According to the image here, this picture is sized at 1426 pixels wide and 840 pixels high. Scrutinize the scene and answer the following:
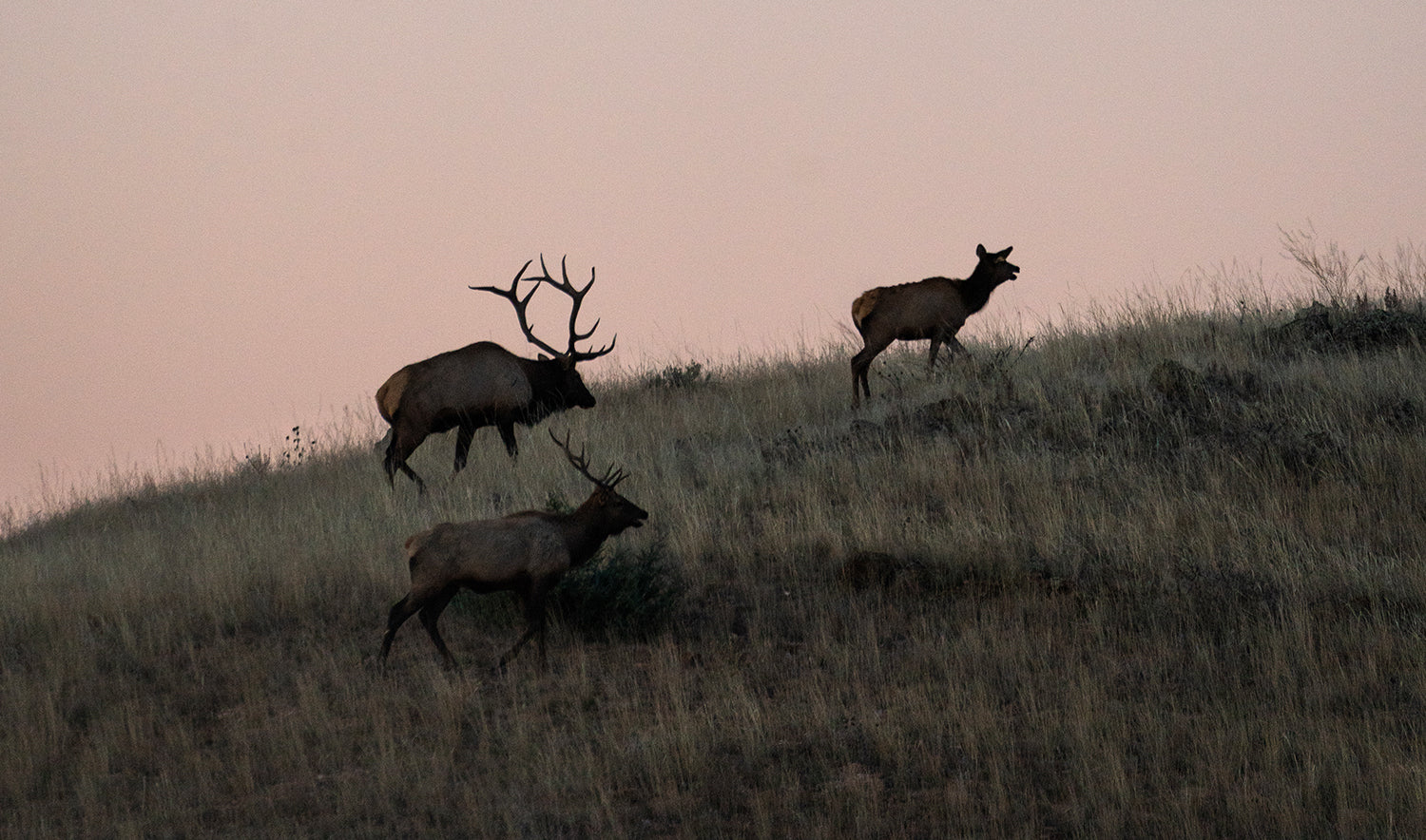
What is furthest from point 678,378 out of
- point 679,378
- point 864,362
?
point 864,362

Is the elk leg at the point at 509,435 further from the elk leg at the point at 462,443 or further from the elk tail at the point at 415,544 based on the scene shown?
the elk tail at the point at 415,544

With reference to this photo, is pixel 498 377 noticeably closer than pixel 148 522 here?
Yes

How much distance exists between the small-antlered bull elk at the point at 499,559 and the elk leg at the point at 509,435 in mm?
5726

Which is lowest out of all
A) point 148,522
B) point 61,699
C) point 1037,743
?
point 1037,743

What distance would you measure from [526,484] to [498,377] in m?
1.14

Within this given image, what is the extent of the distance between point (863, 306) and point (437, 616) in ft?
26.0

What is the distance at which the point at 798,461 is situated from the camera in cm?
1246

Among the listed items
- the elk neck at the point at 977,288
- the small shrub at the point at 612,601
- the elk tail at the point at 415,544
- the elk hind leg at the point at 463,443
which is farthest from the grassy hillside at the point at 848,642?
the elk neck at the point at 977,288

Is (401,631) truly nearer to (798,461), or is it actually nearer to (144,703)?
(144,703)

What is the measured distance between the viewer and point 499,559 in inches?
291

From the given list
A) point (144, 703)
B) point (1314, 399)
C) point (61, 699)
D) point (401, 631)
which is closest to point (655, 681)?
point (401, 631)

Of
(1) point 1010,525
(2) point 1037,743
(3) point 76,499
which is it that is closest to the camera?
(2) point 1037,743

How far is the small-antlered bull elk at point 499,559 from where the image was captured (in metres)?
7.34

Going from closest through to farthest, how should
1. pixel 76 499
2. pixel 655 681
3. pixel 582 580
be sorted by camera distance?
pixel 655 681
pixel 582 580
pixel 76 499
